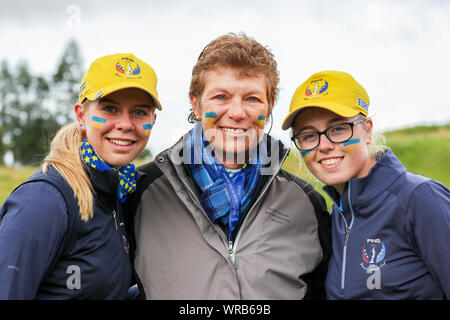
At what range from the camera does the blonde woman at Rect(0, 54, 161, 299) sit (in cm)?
291

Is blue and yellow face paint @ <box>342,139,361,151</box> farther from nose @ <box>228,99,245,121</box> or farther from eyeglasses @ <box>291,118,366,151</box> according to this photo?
nose @ <box>228,99,245,121</box>

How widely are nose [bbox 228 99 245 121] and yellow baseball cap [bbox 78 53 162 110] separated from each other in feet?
2.10

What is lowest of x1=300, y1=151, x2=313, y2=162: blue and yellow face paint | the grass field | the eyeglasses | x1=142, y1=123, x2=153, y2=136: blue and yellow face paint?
x1=300, y1=151, x2=313, y2=162: blue and yellow face paint

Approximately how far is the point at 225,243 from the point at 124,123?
4.35 ft

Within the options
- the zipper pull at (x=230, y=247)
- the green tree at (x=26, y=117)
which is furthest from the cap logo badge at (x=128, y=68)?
the green tree at (x=26, y=117)

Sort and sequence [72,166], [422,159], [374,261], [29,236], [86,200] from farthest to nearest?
[422,159] < [374,261] < [72,166] < [86,200] < [29,236]

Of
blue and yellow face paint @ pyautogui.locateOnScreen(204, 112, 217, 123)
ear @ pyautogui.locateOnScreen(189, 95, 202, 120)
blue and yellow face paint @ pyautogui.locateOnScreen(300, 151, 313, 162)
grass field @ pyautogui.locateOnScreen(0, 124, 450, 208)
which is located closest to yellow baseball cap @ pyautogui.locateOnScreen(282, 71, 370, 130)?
blue and yellow face paint @ pyautogui.locateOnScreen(300, 151, 313, 162)

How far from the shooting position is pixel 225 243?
3.67 m

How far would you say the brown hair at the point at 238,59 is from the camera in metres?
3.85

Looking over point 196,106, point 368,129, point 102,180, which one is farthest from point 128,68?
point 368,129

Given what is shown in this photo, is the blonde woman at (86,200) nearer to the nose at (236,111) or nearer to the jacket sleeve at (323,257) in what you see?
the nose at (236,111)

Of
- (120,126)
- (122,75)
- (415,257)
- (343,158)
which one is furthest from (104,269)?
(415,257)

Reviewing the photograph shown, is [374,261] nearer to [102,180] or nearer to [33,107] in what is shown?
[102,180]
